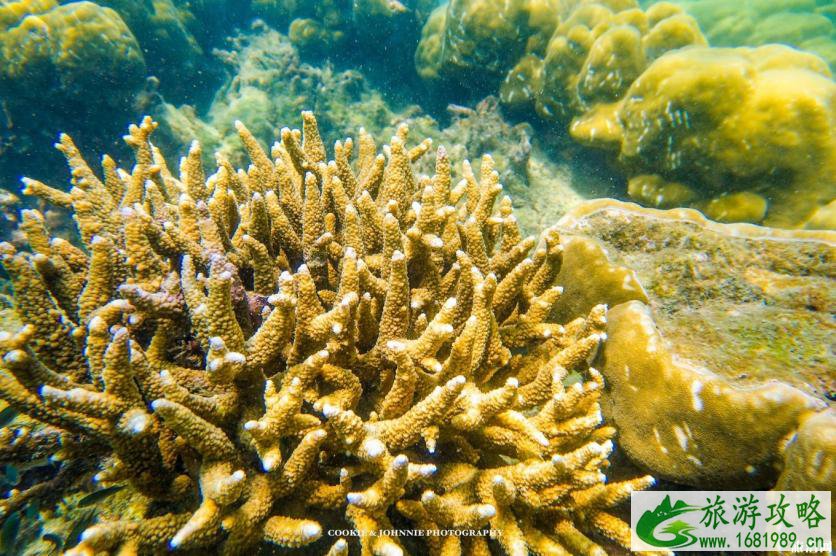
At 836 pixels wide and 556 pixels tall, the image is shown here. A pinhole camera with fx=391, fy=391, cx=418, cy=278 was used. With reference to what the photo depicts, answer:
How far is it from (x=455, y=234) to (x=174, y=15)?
13.0 meters

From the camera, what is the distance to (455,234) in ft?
9.45

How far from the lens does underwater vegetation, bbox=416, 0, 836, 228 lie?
537 centimetres

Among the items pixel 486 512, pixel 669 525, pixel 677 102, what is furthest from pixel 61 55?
pixel 669 525

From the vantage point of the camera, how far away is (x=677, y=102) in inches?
230

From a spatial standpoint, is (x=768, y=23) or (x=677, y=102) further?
(x=768, y=23)

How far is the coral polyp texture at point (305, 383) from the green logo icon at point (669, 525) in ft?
0.83

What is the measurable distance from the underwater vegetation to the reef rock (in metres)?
3.49

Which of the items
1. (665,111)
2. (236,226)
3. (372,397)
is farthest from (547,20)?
(372,397)

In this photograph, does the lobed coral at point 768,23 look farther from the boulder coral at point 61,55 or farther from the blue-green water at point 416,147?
the boulder coral at point 61,55

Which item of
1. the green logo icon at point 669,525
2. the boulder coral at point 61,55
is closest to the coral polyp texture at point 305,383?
the green logo icon at point 669,525

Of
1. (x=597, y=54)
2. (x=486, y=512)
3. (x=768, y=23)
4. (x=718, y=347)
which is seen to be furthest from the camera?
(x=768, y=23)

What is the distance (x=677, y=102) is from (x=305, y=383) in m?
6.68

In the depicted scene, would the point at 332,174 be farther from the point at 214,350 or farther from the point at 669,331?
the point at 669,331

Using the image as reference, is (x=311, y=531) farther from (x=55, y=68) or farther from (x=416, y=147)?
(x=55, y=68)
